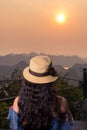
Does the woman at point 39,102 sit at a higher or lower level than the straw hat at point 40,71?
lower

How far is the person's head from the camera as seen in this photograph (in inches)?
133

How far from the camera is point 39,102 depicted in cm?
341

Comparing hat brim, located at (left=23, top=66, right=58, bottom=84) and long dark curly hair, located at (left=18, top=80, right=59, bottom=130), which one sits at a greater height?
hat brim, located at (left=23, top=66, right=58, bottom=84)

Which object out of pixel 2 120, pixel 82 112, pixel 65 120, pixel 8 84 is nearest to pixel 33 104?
pixel 65 120

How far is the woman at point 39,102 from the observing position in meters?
3.39

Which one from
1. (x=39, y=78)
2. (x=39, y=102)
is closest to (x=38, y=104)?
(x=39, y=102)

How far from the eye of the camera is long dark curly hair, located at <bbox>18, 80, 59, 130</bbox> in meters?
3.39

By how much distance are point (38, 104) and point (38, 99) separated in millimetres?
39

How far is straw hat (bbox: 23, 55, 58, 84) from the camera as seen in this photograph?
3398 millimetres

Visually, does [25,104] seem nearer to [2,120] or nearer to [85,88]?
[2,120]

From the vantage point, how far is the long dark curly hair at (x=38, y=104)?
339 cm

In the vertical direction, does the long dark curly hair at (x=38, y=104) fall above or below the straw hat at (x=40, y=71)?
below

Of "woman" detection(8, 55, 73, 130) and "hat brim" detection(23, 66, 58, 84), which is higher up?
"hat brim" detection(23, 66, 58, 84)

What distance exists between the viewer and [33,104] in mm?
3410
